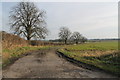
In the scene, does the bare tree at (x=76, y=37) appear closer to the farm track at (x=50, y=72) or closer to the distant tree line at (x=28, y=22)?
the distant tree line at (x=28, y=22)

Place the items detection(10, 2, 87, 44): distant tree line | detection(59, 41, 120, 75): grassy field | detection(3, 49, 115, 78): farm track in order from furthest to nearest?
detection(10, 2, 87, 44): distant tree line < detection(59, 41, 120, 75): grassy field < detection(3, 49, 115, 78): farm track

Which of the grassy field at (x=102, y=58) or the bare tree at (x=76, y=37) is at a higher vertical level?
the bare tree at (x=76, y=37)

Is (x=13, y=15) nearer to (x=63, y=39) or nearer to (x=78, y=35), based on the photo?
(x=63, y=39)

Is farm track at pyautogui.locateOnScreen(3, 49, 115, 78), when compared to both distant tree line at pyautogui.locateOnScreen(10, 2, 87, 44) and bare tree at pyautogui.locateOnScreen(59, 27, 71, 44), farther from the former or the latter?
bare tree at pyautogui.locateOnScreen(59, 27, 71, 44)

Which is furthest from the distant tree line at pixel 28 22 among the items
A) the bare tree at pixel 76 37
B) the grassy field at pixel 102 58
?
the bare tree at pixel 76 37

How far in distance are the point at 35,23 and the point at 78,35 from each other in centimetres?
5426

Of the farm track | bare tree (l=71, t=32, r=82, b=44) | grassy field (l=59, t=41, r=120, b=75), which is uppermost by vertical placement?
bare tree (l=71, t=32, r=82, b=44)

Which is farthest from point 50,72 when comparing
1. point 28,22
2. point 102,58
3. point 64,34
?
point 64,34

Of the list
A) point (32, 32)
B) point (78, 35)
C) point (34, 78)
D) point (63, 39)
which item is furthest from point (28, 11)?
point (78, 35)

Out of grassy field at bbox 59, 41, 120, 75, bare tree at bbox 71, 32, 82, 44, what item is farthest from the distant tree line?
bare tree at bbox 71, 32, 82, 44

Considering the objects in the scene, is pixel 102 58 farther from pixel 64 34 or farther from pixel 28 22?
pixel 64 34

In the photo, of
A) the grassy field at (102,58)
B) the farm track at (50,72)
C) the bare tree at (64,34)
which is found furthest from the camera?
the bare tree at (64,34)

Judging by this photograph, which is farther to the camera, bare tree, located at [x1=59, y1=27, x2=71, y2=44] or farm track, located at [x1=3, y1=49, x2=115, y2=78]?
bare tree, located at [x1=59, y1=27, x2=71, y2=44]

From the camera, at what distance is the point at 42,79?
3.62 m
